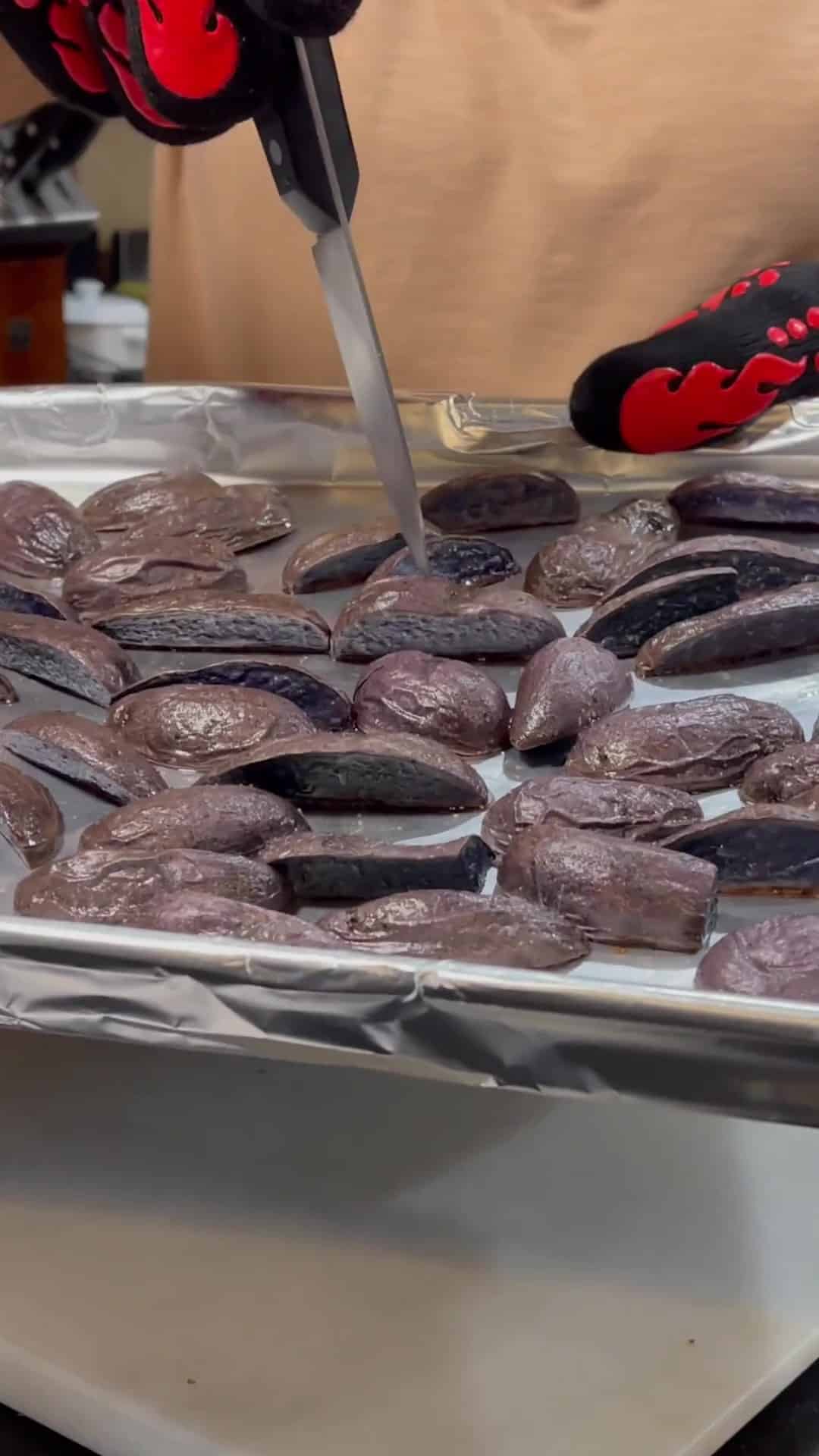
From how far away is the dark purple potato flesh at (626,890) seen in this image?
0.77 metres

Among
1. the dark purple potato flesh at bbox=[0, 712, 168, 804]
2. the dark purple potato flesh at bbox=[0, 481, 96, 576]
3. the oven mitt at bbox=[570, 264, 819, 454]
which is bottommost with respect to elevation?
the dark purple potato flesh at bbox=[0, 712, 168, 804]

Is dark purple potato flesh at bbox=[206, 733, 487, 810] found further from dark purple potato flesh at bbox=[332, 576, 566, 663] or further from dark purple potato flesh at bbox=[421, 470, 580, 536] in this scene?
dark purple potato flesh at bbox=[421, 470, 580, 536]

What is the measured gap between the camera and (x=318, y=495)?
1.42 m

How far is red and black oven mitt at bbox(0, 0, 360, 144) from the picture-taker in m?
0.88

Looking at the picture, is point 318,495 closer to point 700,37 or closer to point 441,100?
point 441,100

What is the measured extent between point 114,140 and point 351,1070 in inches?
107

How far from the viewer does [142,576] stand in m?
1.23

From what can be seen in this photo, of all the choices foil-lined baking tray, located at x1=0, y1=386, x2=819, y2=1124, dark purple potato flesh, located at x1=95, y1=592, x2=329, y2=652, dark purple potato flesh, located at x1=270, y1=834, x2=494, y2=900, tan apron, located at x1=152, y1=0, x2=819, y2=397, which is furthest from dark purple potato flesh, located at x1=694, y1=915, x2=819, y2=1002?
tan apron, located at x1=152, y1=0, x2=819, y2=397

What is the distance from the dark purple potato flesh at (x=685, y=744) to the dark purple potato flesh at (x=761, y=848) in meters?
0.11

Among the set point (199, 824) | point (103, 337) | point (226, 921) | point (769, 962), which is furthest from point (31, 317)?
point (769, 962)

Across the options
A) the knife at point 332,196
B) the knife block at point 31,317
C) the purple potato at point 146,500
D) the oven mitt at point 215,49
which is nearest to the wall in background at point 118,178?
the knife block at point 31,317

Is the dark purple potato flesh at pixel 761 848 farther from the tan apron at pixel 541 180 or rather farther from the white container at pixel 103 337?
the white container at pixel 103 337

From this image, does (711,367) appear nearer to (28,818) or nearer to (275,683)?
(275,683)

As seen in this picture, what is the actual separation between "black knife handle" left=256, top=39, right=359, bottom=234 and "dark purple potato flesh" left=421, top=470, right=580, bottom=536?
0.31 metres
